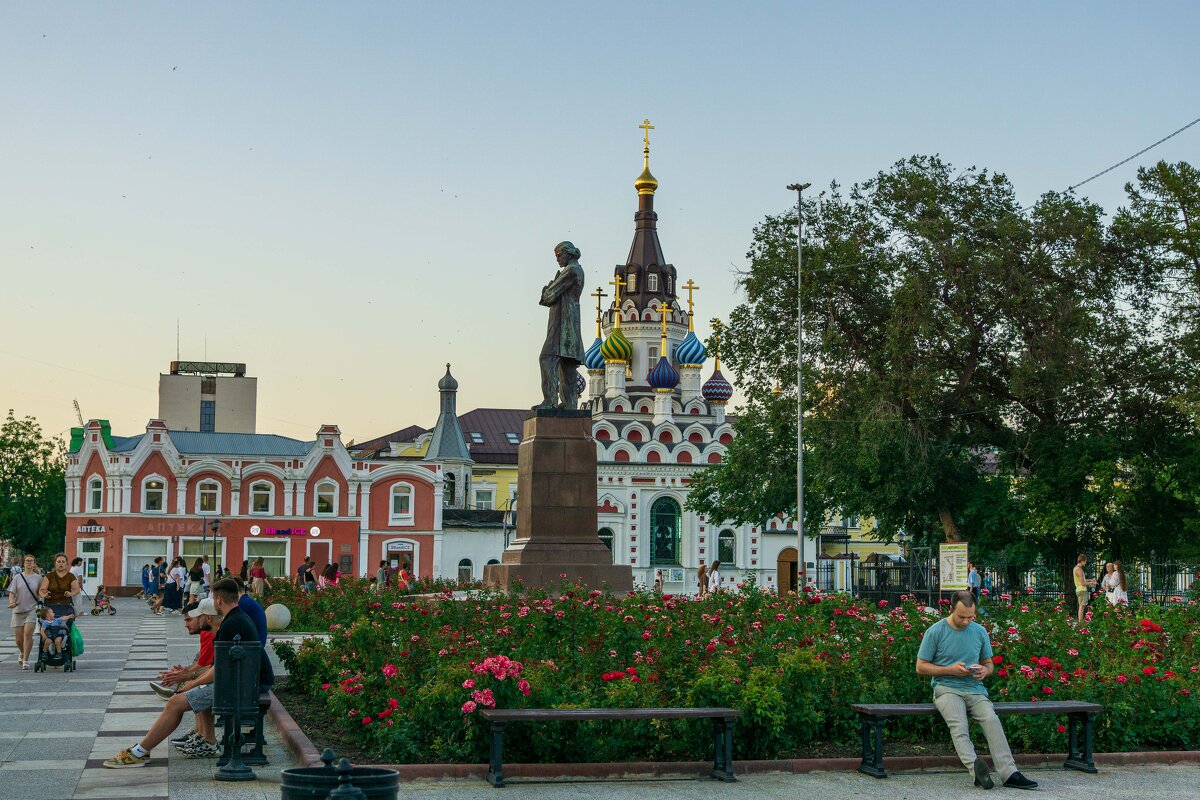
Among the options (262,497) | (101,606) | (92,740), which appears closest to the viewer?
(92,740)

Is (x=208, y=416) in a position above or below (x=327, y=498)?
above

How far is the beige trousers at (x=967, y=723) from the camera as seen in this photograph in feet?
33.7

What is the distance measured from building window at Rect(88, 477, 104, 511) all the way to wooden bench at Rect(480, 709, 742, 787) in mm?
55434

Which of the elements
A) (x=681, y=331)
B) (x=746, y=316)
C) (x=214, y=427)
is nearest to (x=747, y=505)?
(x=746, y=316)

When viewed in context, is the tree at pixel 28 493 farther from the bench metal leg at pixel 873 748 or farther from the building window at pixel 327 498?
the bench metal leg at pixel 873 748

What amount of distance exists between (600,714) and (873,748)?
2267mm

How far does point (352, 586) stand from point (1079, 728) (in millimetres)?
18701

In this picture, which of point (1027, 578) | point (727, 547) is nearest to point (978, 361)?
point (1027, 578)

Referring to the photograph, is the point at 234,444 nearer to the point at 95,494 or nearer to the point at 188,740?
the point at 95,494

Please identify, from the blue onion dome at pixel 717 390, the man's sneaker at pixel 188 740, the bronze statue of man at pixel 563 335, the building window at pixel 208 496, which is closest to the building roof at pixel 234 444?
the building window at pixel 208 496

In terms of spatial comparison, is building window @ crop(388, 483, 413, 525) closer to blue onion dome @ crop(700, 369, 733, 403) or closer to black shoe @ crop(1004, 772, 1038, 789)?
blue onion dome @ crop(700, 369, 733, 403)

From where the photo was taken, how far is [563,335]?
71.7ft

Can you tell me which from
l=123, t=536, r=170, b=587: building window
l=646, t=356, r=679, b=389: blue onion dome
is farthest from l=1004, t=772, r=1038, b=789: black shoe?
l=646, t=356, r=679, b=389: blue onion dome

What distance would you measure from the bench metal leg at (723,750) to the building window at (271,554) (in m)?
54.3
